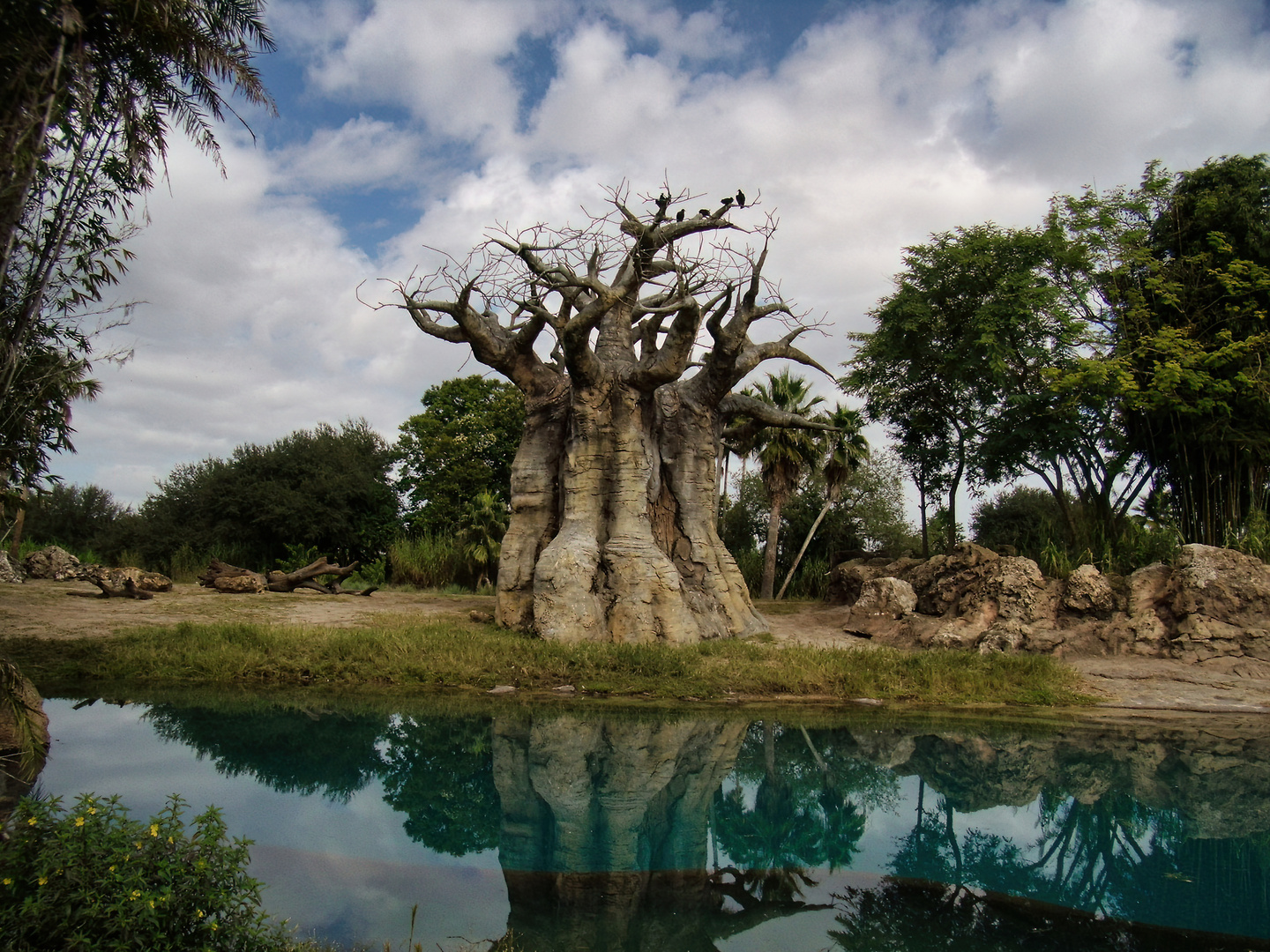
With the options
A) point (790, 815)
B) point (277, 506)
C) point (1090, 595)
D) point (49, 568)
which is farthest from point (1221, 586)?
point (277, 506)

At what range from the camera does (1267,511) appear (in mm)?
17719

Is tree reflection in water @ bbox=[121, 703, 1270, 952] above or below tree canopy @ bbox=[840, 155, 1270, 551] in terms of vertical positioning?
below

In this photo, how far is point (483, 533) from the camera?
84.6ft

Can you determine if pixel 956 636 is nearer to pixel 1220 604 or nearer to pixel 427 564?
pixel 1220 604

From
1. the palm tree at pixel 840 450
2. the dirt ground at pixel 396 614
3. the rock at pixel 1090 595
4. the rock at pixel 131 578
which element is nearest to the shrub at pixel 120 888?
the dirt ground at pixel 396 614

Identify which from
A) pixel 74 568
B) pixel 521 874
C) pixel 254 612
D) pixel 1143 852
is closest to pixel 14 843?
pixel 521 874

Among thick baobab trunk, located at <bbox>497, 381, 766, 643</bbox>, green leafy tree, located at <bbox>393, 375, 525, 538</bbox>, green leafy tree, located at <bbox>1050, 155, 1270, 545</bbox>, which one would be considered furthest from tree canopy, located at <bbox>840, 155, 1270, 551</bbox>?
green leafy tree, located at <bbox>393, 375, 525, 538</bbox>

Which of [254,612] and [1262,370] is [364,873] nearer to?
[254,612]

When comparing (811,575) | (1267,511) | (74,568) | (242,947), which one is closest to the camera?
(242,947)

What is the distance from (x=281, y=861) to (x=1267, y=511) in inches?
797

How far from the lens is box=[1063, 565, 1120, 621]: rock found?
14148 mm

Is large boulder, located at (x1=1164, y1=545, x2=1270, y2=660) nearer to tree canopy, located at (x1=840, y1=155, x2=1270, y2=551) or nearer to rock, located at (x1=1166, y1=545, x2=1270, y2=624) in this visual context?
rock, located at (x1=1166, y1=545, x2=1270, y2=624)

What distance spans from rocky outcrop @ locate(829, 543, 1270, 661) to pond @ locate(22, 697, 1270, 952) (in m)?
3.83

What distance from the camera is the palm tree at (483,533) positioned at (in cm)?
2555
